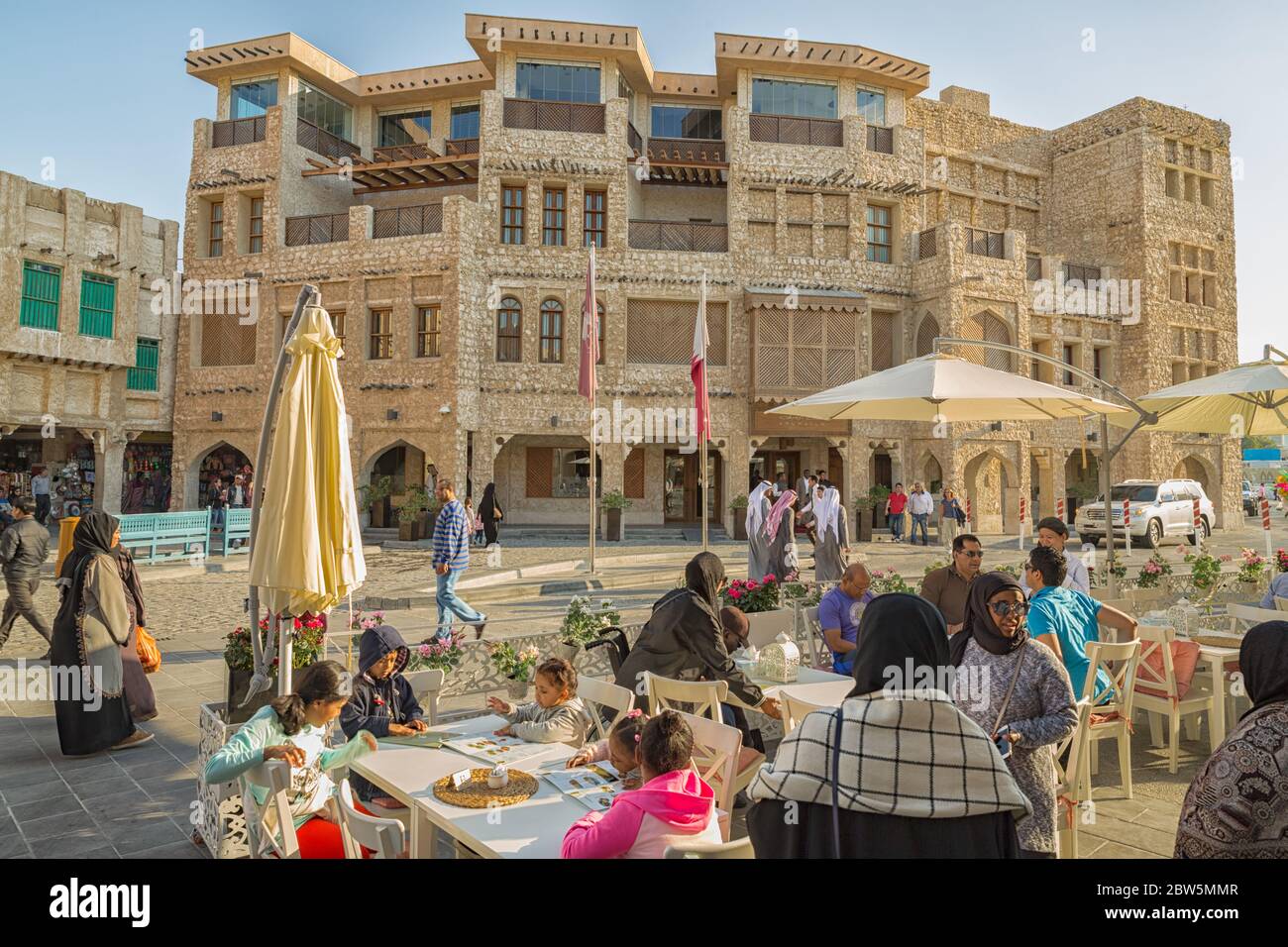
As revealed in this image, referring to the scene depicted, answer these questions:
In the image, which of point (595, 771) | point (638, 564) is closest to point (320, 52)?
point (638, 564)

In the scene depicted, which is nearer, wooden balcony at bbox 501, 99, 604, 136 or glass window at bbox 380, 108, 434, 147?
wooden balcony at bbox 501, 99, 604, 136

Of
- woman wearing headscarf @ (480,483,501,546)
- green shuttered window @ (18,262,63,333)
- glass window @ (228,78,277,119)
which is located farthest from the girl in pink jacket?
glass window @ (228,78,277,119)

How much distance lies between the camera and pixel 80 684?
5.29 m

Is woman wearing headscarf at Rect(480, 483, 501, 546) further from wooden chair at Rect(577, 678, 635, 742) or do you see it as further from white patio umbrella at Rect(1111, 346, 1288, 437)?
wooden chair at Rect(577, 678, 635, 742)

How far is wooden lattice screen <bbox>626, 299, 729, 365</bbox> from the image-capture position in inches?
912

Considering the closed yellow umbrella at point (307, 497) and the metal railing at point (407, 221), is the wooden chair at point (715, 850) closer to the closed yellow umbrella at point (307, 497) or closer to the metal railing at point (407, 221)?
the closed yellow umbrella at point (307, 497)

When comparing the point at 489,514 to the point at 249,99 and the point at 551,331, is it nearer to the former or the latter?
the point at 551,331

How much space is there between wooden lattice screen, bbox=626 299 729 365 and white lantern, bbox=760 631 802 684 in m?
18.6

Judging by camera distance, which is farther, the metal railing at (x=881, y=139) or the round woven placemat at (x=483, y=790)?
the metal railing at (x=881, y=139)

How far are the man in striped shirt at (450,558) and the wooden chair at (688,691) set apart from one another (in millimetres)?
4998

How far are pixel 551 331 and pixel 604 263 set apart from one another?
8.40 feet

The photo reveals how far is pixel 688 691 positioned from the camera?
13.3ft

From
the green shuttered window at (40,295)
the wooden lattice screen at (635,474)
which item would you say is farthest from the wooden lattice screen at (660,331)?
the green shuttered window at (40,295)

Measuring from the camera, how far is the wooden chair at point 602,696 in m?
3.90
